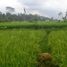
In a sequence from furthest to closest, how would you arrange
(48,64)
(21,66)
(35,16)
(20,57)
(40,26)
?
(35,16), (40,26), (20,57), (48,64), (21,66)

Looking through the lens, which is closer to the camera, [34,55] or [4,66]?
[4,66]

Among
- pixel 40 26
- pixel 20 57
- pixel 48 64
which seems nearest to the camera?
pixel 48 64

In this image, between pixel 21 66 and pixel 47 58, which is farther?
pixel 47 58

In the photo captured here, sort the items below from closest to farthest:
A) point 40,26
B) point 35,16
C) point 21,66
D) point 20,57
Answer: point 21,66 → point 20,57 → point 40,26 → point 35,16

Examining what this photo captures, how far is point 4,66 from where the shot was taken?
6.02m

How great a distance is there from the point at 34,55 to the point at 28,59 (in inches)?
22.8

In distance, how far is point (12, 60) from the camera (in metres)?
6.56

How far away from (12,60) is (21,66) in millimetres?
678

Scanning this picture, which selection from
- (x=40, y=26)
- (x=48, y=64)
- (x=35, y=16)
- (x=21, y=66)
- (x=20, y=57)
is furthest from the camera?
(x=35, y=16)

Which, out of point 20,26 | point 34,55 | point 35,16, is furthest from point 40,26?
point 35,16

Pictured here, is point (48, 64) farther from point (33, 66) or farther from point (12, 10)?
point (12, 10)

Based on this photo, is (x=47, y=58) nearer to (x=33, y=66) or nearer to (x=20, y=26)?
(x=33, y=66)

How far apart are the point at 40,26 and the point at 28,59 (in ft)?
59.1

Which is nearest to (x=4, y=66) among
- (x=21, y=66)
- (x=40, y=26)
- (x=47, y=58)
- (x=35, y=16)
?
(x=21, y=66)
